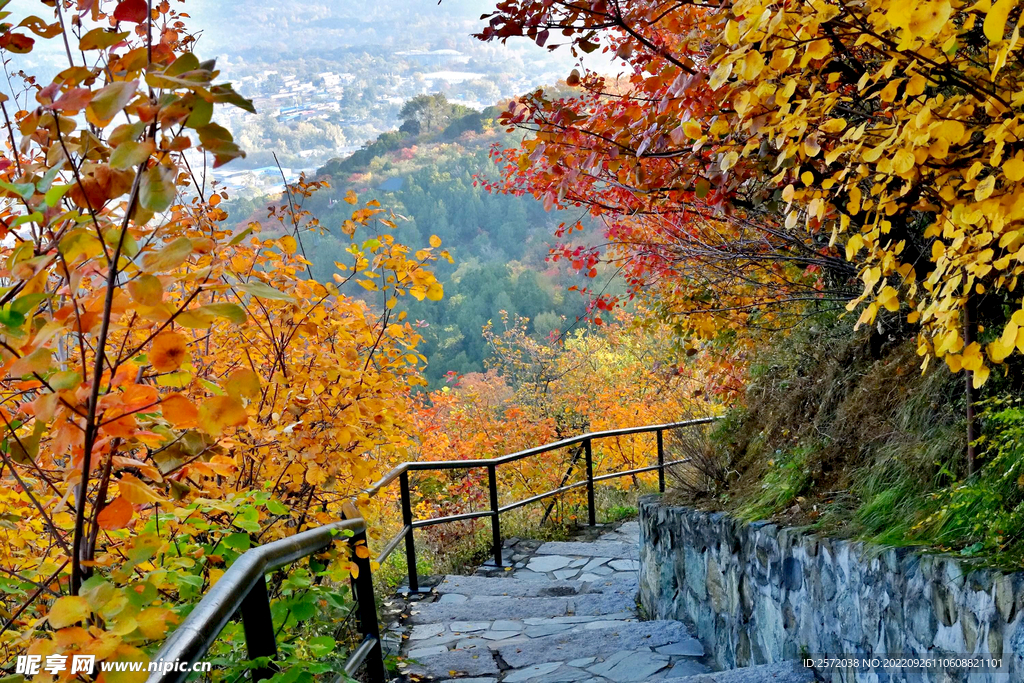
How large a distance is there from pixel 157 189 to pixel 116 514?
619 millimetres

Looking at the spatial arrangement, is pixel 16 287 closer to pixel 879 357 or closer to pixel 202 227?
pixel 202 227

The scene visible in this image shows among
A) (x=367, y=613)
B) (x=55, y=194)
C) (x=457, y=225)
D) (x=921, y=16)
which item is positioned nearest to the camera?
(x=55, y=194)

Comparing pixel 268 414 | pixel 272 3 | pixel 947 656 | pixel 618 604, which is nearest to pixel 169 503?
pixel 268 414

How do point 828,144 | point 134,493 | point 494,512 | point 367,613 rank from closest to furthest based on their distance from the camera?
point 134,493, point 828,144, point 367,613, point 494,512

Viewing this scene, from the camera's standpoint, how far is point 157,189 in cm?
93

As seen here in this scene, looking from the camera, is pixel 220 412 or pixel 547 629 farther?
pixel 547 629

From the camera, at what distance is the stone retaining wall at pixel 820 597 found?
205cm

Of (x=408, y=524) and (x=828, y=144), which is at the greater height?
(x=828, y=144)

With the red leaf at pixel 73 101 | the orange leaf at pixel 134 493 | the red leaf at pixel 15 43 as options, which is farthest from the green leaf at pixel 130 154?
the red leaf at pixel 15 43

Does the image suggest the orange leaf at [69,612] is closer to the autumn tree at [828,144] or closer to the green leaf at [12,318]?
the green leaf at [12,318]

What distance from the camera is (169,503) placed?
1.77 m

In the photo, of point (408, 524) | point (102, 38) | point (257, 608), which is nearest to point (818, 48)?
point (102, 38)

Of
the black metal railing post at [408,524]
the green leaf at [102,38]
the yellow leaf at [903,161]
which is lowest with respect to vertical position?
the black metal railing post at [408,524]

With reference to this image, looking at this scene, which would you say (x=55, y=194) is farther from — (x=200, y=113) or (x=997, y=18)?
(x=997, y=18)
